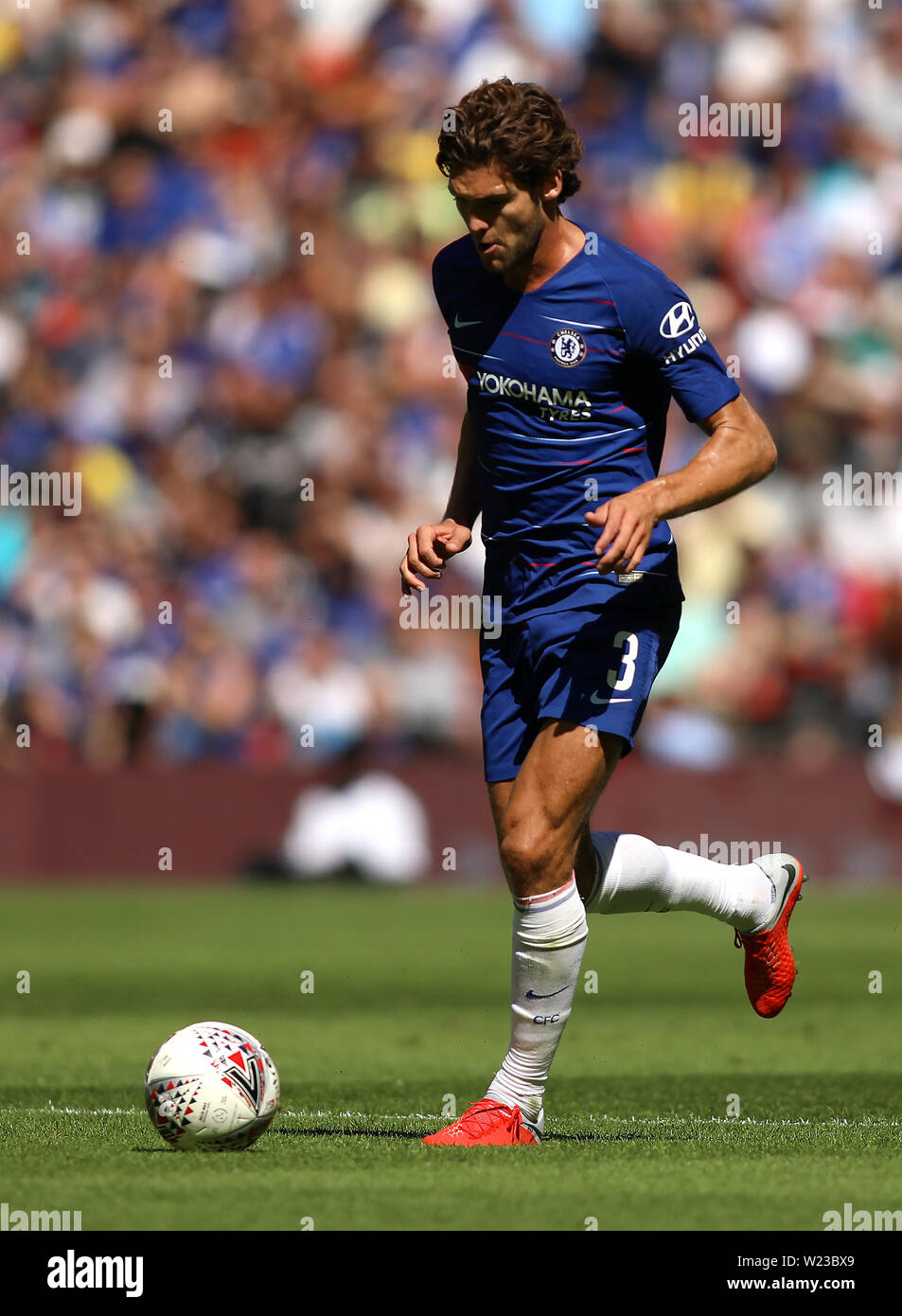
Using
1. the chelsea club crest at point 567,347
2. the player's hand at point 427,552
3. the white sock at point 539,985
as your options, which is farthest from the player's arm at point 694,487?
the white sock at point 539,985

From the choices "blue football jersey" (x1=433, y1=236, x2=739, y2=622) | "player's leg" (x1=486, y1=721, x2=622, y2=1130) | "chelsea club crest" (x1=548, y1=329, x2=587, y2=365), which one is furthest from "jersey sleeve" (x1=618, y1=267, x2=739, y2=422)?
"player's leg" (x1=486, y1=721, x2=622, y2=1130)

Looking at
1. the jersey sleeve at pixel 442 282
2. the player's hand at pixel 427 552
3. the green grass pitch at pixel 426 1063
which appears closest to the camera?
the green grass pitch at pixel 426 1063

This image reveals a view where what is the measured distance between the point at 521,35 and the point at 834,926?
9117 millimetres

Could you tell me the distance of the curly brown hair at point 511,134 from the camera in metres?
5.44

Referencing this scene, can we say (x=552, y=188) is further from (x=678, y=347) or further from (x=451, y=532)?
(x=451, y=532)

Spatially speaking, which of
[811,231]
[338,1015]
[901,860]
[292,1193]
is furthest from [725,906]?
[811,231]

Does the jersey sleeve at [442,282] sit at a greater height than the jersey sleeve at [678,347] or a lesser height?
greater

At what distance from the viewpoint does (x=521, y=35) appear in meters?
18.8

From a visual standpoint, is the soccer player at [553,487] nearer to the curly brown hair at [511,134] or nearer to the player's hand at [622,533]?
the curly brown hair at [511,134]

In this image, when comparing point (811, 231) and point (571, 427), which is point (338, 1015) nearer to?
point (571, 427)

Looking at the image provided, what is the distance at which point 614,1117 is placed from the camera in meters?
6.37

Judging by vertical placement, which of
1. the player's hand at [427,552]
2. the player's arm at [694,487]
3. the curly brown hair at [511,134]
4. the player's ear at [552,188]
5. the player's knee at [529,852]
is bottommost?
the player's knee at [529,852]

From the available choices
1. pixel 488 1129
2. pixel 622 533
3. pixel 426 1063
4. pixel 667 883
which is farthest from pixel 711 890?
pixel 426 1063

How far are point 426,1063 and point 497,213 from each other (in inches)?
138
